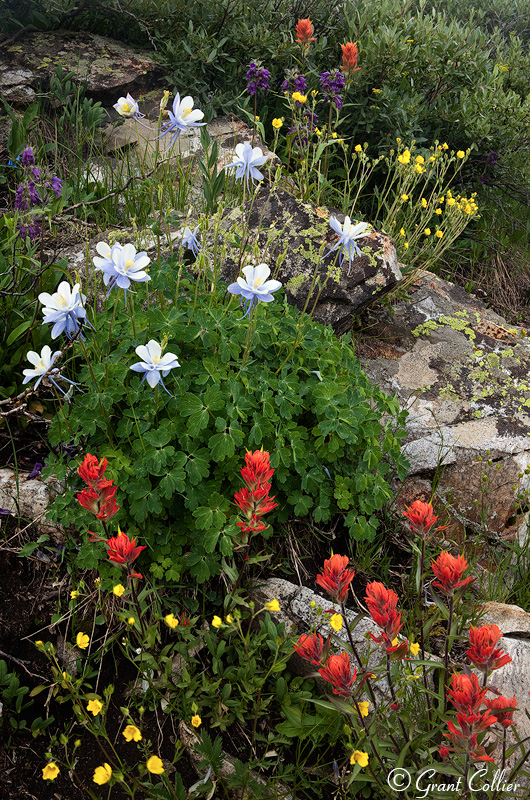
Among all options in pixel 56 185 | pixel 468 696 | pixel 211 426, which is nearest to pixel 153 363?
pixel 211 426

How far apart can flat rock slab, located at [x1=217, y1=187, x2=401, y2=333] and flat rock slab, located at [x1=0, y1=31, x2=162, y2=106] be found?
2.45 m

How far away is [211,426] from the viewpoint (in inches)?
87.3

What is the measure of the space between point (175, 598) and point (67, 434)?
748mm

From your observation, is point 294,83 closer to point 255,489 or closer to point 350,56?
point 350,56

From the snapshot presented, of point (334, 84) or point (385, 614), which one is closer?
point (385, 614)

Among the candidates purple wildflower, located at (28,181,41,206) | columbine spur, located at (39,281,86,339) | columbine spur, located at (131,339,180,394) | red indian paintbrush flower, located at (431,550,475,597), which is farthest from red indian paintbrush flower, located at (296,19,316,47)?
red indian paintbrush flower, located at (431,550,475,597)

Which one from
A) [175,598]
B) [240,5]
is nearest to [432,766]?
[175,598]

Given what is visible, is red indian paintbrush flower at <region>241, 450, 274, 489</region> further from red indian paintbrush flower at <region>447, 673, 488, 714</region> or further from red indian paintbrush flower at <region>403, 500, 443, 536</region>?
red indian paintbrush flower at <region>447, 673, 488, 714</region>

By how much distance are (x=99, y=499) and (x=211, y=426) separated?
694 millimetres

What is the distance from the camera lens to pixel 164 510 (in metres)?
2.21

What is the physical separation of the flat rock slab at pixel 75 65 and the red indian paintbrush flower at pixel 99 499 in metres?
4.32

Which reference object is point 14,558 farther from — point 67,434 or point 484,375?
point 484,375

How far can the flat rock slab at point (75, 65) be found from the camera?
475 centimetres

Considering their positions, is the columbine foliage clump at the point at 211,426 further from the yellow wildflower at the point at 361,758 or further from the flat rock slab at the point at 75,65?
the flat rock slab at the point at 75,65
